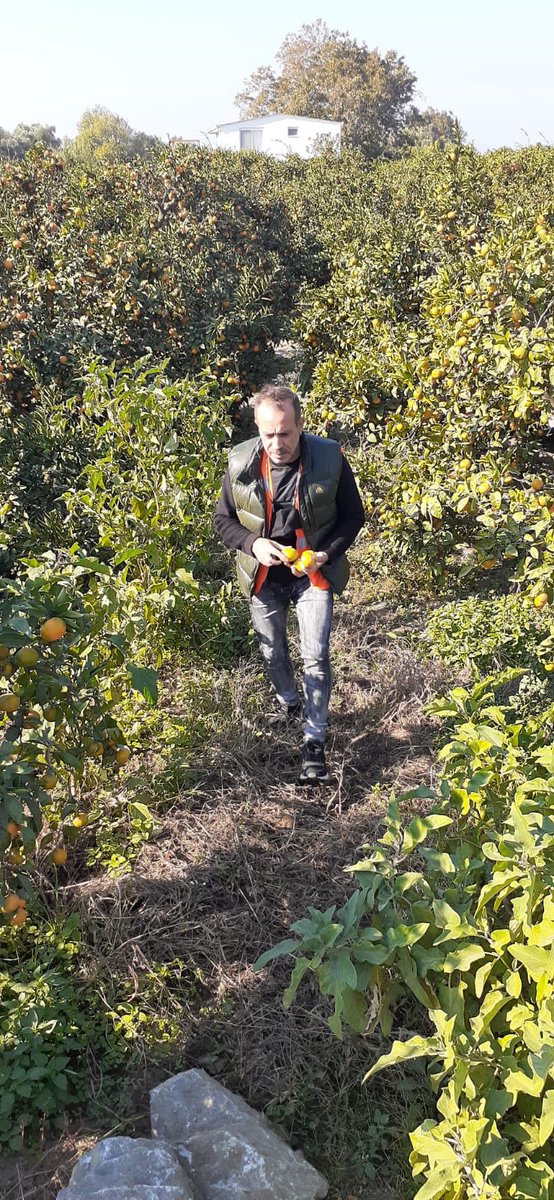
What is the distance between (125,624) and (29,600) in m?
0.63

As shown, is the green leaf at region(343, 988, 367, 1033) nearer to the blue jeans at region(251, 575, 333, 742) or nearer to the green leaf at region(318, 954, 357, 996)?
the green leaf at region(318, 954, 357, 996)

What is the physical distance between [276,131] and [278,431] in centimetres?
4039

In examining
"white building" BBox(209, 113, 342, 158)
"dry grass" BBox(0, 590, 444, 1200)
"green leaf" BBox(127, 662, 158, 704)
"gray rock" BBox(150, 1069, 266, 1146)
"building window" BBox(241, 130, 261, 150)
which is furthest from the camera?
"building window" BBox(241, 130, 261, 150)

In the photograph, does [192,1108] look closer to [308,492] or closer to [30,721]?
[30,721]

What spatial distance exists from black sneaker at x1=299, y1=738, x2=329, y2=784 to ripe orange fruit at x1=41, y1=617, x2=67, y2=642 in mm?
1315

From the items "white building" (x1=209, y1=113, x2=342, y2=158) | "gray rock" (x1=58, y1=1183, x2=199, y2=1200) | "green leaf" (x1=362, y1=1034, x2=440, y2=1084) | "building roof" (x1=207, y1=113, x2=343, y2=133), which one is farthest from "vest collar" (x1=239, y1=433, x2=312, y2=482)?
"building roof" (x1=207, y1=113, x2=343, y2=133)

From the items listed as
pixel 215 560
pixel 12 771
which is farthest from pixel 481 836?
pixel 215 560

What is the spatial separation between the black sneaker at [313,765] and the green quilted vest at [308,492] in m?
0.61

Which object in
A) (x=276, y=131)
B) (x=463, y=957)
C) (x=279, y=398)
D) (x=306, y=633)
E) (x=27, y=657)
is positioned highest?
(x=276, y=131)

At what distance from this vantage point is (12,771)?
1.92 m

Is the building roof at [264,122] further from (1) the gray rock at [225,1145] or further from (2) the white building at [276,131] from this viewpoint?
(1) the gray rock at [225,1145]

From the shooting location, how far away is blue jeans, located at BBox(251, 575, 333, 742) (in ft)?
9.42

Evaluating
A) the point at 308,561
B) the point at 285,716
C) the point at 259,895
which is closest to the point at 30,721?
the point at 259,895

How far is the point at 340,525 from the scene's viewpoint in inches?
112
